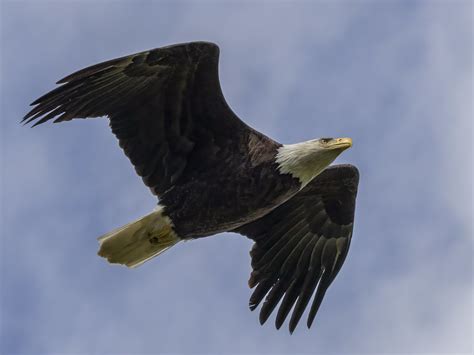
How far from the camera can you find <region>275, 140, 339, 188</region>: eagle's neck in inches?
595

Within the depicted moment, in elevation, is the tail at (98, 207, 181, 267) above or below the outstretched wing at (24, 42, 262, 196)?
below

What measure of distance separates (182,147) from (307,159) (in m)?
1.61

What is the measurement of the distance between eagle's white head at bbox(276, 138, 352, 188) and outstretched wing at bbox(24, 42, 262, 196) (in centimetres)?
64

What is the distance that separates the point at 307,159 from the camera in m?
15.2

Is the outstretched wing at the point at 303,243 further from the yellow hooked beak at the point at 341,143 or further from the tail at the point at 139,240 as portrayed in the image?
the yellow hooked beak at the point at 341,143

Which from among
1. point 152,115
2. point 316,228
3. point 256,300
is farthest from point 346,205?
point 152,115

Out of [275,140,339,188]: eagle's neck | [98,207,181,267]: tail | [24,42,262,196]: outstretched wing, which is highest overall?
[24,42,262,196]: outstretched wing

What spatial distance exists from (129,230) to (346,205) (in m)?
2.94

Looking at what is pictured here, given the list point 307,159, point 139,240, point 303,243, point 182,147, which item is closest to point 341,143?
point 307,159

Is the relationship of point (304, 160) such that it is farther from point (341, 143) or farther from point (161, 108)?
point (161, 108)

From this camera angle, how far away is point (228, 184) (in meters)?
15.3

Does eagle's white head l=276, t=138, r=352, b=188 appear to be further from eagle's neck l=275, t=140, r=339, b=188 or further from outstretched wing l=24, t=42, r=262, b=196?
outstretched wing l=24, t=42, r=262, b=196

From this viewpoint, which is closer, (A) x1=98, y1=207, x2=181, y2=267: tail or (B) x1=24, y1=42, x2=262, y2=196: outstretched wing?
(B) x1=24, y1=42, x2=262, y2=196: outstretched wing

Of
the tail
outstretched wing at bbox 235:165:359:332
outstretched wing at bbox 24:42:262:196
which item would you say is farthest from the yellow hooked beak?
the tail
